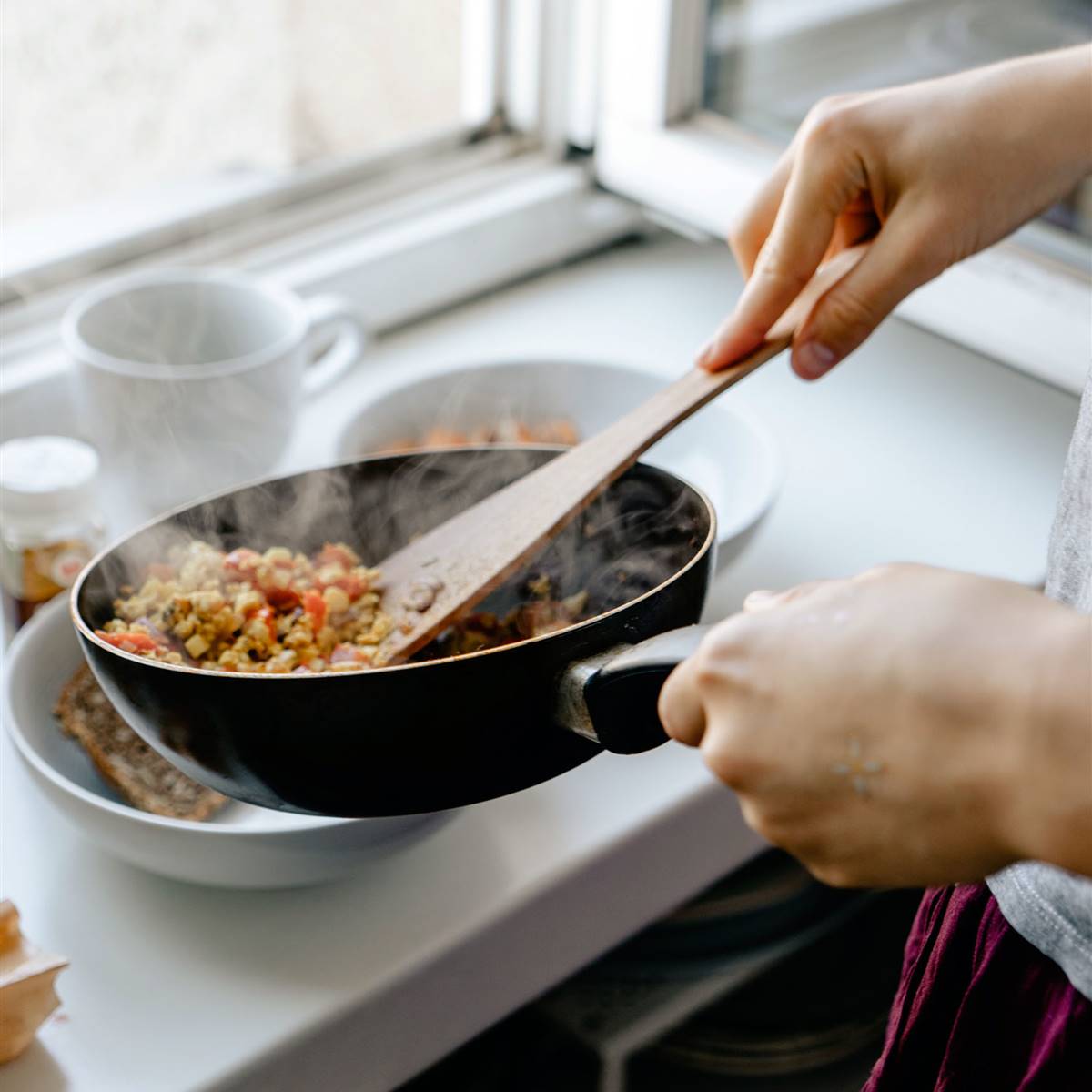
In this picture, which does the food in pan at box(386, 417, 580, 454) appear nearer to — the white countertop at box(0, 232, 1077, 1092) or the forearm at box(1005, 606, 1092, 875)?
the white countertop at box(0, 232, 1077, 1092)

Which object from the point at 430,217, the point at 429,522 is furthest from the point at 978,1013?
the point at 430,217

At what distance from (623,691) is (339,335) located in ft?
1.82

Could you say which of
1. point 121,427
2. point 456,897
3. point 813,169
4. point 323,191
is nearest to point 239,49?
point 323,191

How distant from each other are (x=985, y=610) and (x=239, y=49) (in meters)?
0.84

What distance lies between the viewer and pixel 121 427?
2.68ft

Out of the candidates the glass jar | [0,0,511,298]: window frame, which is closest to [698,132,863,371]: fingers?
the glass jar

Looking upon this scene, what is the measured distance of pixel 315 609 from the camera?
636 mm

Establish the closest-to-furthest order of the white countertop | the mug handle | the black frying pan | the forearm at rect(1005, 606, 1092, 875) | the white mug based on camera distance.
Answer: the forearm at rect(1005, 606, 1092, 875) < the black frying pan < the white countertop < the white mug < the mug handle

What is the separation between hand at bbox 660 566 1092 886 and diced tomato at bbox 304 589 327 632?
25cm

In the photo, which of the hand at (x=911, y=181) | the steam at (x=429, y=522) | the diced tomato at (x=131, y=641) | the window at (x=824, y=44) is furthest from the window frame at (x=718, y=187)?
the diced tomato at (x=131, y=641)

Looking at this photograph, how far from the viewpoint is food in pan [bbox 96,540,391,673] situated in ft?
1.99

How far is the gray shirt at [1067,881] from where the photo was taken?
53cm

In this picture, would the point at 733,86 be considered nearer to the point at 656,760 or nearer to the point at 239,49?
the point at 239,49

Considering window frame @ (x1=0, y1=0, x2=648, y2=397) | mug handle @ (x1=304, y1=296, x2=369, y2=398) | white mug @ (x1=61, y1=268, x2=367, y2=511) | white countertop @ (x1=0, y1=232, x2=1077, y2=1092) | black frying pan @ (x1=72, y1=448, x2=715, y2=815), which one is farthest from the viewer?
window frame @ (x1=0, y1=0, x2=648, y2=397)
